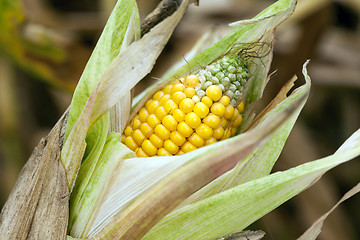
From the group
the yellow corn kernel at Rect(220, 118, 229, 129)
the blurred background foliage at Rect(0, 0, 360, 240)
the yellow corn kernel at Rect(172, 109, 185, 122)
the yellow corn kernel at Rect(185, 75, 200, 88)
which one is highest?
the yellow corn kernel at Rect(185, 75, 200, 88)

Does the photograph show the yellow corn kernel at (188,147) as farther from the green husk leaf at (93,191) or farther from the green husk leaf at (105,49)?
the green husk leaf at (105,49)

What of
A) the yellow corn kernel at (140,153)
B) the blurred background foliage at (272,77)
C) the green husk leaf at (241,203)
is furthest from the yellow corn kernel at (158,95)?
the blurred background foliage at (272,77)

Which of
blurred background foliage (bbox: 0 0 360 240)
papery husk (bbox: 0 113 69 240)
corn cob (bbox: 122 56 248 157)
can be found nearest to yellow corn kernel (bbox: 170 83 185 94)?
corn cob (bbox: 122 56 248 157)

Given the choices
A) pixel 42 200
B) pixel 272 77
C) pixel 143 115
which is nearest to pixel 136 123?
pixel 143 115

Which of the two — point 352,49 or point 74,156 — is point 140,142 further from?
point 352,49

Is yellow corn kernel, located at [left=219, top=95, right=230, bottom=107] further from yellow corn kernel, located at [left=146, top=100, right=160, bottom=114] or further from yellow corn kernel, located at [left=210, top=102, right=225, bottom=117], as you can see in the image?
yellow corn kernel, located at [left=146, top=100, right=160, bottom=114]

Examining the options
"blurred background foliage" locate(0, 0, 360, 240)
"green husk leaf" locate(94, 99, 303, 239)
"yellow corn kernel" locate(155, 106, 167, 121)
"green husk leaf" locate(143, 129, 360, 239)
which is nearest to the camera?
"green husk leaf" locate(94, 99, 303, 239)

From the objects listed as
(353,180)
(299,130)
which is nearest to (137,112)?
(299,130)

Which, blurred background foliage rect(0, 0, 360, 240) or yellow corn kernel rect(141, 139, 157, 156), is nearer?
yellow corn kernel rect(141, 139, 157, 156)
